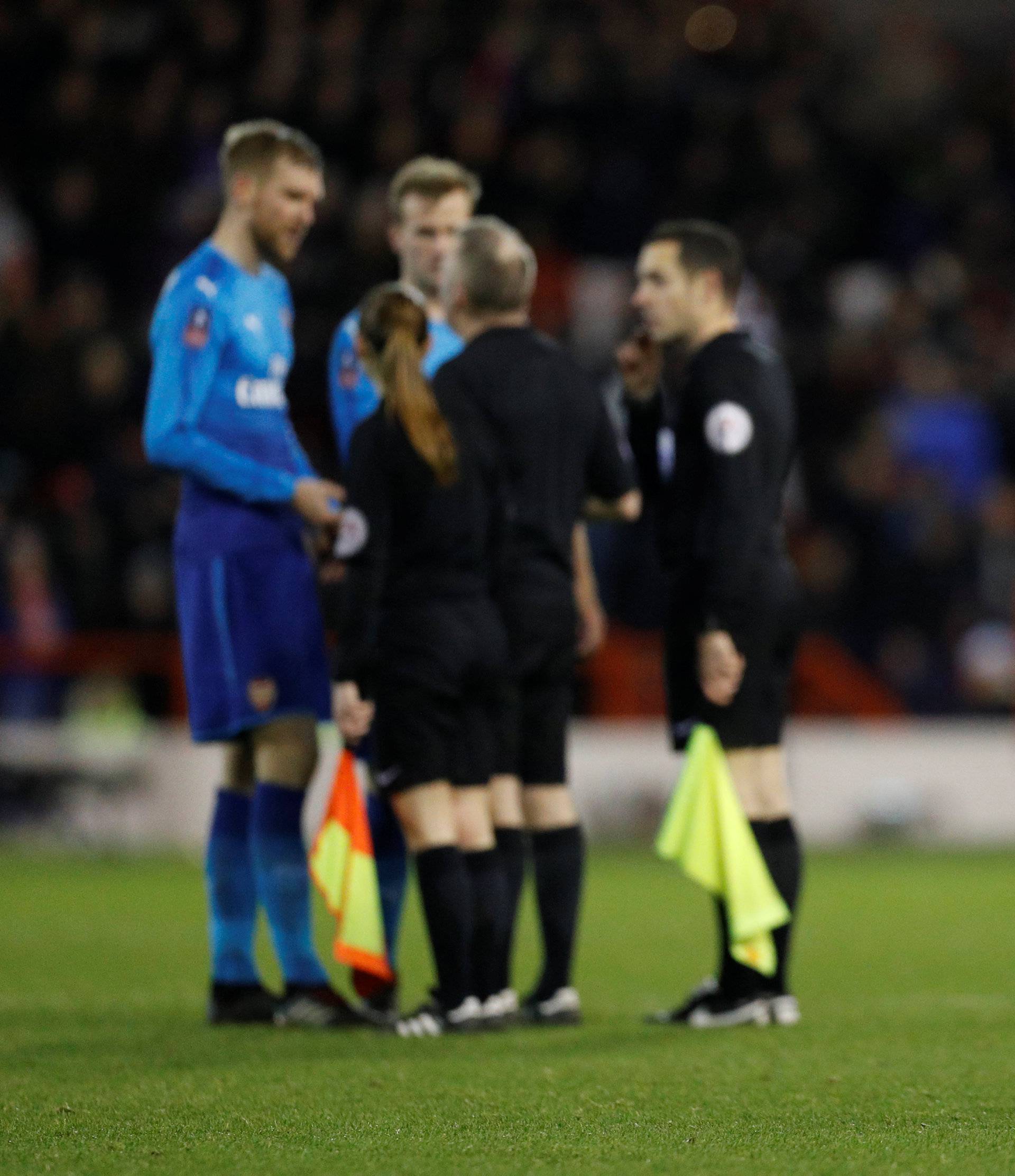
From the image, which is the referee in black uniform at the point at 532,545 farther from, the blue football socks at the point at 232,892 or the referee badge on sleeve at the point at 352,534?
the blue football socks at the point at 232,892

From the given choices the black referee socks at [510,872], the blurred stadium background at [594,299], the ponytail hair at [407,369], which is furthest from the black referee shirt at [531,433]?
the blurred stadium background at [594,299]

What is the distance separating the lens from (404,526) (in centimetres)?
515

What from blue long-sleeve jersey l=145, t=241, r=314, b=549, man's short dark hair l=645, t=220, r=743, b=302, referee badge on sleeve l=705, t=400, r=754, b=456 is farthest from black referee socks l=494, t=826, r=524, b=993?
man's short dark hair l=645, t=220, r=743, b=302

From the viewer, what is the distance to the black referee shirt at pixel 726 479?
206 inches

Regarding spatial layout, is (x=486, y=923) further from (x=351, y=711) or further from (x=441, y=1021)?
(x=351, y=711)

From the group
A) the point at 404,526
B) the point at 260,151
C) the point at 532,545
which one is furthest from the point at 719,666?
the point at 260,151

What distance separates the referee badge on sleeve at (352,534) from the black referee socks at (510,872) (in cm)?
82

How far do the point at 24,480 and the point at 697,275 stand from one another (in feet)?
24.5

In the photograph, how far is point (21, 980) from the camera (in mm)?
6129

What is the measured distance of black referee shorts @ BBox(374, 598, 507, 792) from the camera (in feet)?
16.5

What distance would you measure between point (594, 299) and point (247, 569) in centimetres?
Result: 868

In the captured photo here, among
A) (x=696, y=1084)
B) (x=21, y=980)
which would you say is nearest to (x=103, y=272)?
(x=21, y=980)

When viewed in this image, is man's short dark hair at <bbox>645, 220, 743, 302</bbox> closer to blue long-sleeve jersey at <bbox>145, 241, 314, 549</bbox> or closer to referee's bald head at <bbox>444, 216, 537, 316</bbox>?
referee's bald head at <bbox>444, 216, 537, 316</bbox>

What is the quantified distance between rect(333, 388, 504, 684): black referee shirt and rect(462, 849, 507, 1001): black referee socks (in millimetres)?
523
